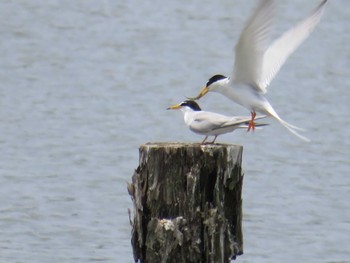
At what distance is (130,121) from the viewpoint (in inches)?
600

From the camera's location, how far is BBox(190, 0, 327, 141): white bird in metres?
7.85

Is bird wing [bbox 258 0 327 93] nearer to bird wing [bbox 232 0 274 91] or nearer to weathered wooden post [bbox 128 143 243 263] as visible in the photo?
bird wing [bbox 232 0 274 91]

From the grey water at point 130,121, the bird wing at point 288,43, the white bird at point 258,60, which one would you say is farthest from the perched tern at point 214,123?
the grey water at point 130,121

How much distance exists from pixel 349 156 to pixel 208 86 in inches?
228

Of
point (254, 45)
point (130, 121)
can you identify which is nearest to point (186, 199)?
point (254, 45)

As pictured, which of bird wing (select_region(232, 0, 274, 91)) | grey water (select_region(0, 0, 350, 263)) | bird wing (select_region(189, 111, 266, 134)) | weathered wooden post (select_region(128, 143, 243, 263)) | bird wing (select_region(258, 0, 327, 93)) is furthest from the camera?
grey water (select_region(0, 0, 350, 263))

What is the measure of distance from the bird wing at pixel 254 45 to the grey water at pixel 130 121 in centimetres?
250

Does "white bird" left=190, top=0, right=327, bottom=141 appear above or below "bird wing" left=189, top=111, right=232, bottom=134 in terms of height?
above

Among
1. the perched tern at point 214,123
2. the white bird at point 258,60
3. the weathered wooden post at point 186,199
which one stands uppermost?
the white bird at point 258,60

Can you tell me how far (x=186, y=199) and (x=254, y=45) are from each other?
6.76ft

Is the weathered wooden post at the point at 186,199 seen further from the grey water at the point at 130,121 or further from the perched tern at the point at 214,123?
the grey water at the point at 130,121

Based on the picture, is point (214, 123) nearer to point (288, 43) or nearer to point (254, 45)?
point (254, 45)

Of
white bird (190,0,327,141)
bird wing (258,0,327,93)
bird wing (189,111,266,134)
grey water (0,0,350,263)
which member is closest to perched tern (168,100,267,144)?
bird wing (189,111,266,134)

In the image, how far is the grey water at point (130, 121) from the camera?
11.0 meters
